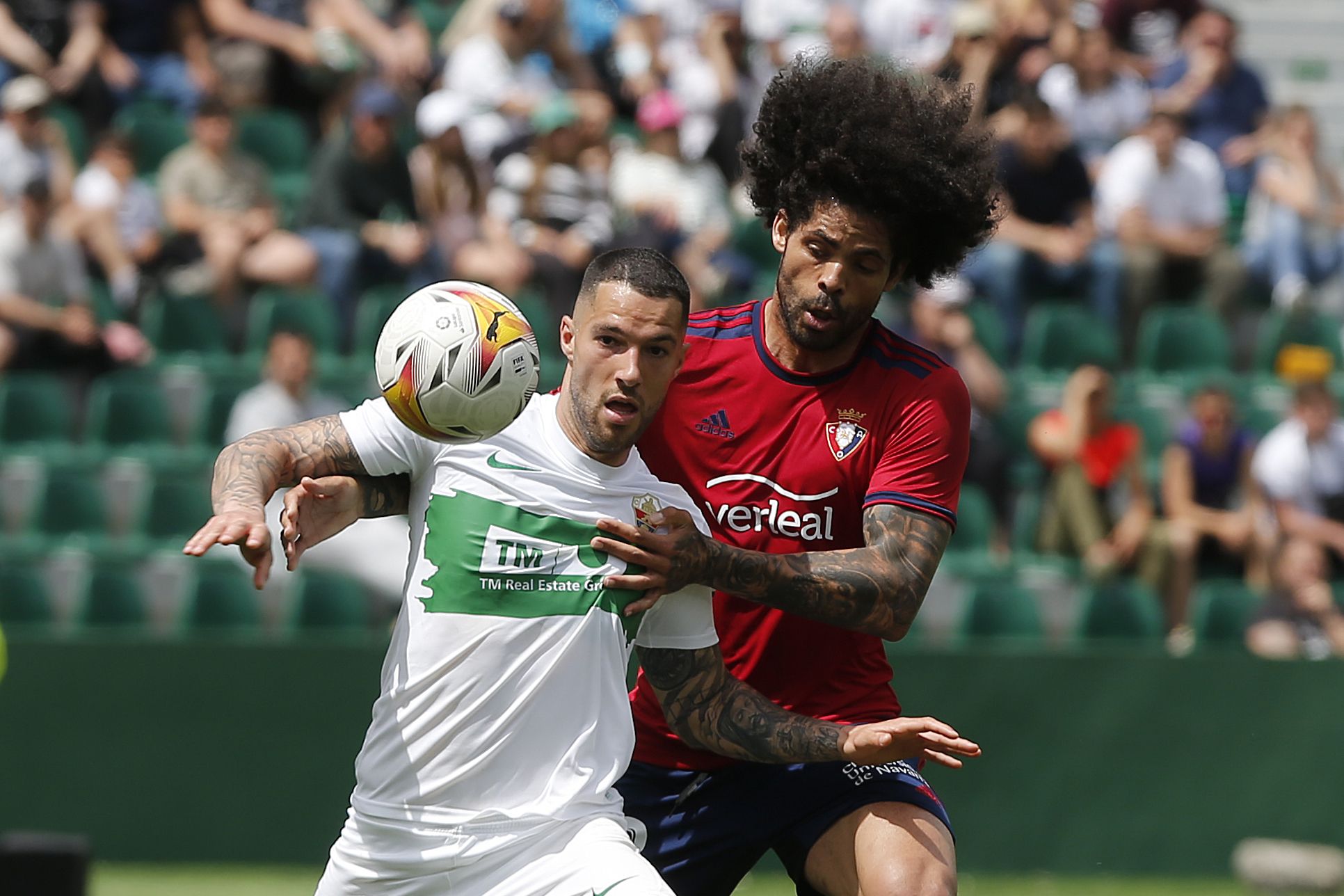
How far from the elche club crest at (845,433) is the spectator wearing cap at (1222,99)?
9902mm

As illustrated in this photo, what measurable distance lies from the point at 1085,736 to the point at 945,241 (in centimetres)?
520

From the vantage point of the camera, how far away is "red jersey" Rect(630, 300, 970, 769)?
189 inches

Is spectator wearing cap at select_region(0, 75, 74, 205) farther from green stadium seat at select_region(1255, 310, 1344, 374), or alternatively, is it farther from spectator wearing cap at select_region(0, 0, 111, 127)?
green stadium seat at select_region(1255, 310, 1344, 374)

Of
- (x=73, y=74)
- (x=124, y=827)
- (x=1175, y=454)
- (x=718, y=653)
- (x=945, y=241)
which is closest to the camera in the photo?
(x=718, y=653)

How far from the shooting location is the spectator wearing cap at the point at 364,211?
11406 mm

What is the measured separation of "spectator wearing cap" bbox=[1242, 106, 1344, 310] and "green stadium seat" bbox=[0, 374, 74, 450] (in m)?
8.15

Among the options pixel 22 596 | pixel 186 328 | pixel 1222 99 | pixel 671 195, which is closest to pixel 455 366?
pixel 22 596

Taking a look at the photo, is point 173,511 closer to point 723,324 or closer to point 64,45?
point 64,45

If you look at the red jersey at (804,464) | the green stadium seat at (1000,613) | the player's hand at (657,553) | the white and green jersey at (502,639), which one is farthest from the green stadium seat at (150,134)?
the player's hand at (657,553)

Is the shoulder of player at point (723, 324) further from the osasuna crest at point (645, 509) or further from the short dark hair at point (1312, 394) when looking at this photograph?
the short dark hair at point (1312, 394)

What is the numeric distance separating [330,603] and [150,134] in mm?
4336

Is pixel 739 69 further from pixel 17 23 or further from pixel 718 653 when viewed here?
pixel 718 653

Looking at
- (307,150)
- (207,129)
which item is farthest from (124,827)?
(307,150)

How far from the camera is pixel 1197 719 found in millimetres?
9688
